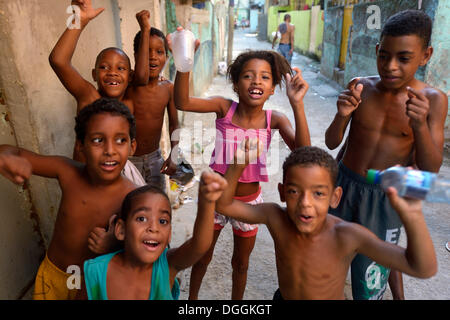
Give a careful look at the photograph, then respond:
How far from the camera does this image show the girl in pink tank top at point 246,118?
172cm

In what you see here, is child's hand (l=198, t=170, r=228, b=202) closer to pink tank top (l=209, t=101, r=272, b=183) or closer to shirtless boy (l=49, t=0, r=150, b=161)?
A: pink tank top (l=209, t=101, r=272, b=183)

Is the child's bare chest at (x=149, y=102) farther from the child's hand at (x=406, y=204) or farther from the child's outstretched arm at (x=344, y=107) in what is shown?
the child's hand at (x=406, y=204)

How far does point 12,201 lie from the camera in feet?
6.18

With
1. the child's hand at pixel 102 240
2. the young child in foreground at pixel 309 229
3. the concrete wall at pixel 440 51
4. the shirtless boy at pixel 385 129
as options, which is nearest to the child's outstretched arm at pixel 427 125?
the shirtless boy at pixel 385 129

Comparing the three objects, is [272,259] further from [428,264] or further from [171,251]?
[428,264]

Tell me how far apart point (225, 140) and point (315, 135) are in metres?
3.70

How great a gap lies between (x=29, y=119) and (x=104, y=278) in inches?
41.2

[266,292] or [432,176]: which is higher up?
[432,176]

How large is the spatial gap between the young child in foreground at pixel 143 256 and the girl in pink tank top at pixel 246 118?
590 mm
